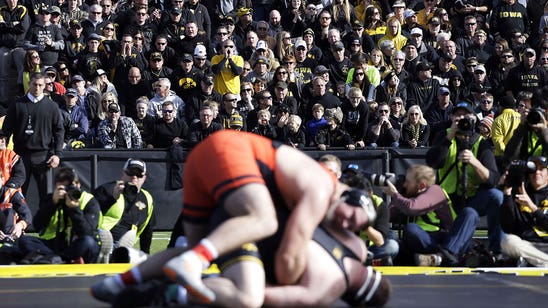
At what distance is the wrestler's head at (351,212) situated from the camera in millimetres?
7523

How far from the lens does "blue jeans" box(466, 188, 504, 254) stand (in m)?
12.0

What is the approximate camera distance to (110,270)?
36.4 ft

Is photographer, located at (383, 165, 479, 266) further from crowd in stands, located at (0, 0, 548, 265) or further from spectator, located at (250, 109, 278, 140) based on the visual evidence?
spectator, located at (250, 109, 278, 140)

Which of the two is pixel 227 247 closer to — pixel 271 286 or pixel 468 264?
pixel 271 286

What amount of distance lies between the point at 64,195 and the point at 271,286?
4.83m

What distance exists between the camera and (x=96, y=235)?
1209cm

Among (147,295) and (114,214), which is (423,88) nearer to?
(114,214)

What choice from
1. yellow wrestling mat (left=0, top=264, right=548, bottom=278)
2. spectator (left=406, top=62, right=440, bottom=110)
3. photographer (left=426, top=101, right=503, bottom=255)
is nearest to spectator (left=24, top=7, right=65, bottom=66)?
spectator (left=406, top=62, right=440, bottom=110)

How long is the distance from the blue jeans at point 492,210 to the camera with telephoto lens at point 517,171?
0.52 feet

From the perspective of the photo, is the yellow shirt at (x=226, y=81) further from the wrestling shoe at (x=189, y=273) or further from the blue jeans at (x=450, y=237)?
the wrestling shoe at (x=189, y=273)

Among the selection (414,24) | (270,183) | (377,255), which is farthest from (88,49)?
(270,183)

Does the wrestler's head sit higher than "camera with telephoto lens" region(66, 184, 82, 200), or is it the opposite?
the wrestler's head

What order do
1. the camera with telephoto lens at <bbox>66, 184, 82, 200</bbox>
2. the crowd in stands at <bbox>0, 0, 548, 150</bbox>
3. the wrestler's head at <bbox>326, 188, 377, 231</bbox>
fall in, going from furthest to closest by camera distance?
the crowd in stands at <bbox>0, 0, 548, 150</bbox> → the camera with telephoto lens at <bbox>66, 184, 82, 200</bbox> → the wrestler's head at <bbox>326, 188, 377, 231</bbox>

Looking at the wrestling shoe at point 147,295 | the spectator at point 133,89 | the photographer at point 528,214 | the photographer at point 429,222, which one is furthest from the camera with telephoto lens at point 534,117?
the spectator at point 133,89
